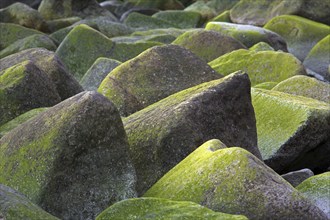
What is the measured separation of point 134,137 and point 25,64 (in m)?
2.54

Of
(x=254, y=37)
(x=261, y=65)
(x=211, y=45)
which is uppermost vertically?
(x=261, y=65)

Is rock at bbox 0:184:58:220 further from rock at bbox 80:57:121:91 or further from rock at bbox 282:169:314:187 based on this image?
rock at bbox 80:57:121:91

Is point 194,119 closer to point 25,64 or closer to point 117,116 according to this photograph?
point 117,116

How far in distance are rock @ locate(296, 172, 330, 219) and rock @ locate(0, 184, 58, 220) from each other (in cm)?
248

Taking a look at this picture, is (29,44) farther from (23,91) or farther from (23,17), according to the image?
(23,91)

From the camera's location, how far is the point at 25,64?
1012 cm

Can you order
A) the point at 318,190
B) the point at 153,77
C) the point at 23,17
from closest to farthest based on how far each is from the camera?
the point at 318,190
the point at 153,77
the point at 23,17

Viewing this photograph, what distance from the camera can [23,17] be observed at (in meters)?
22.0

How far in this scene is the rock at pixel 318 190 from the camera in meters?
7.41

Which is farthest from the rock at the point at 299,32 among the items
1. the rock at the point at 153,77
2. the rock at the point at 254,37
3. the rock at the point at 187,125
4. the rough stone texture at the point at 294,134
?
the rock at the point at 187,125

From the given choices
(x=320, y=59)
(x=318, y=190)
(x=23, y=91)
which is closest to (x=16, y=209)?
(x=318, y=190)

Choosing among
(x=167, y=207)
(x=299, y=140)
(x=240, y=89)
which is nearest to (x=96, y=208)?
(x=167, y=207)

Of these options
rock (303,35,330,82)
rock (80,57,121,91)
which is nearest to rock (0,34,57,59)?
rock (80,57,121,91)

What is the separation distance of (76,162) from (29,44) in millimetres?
10125
